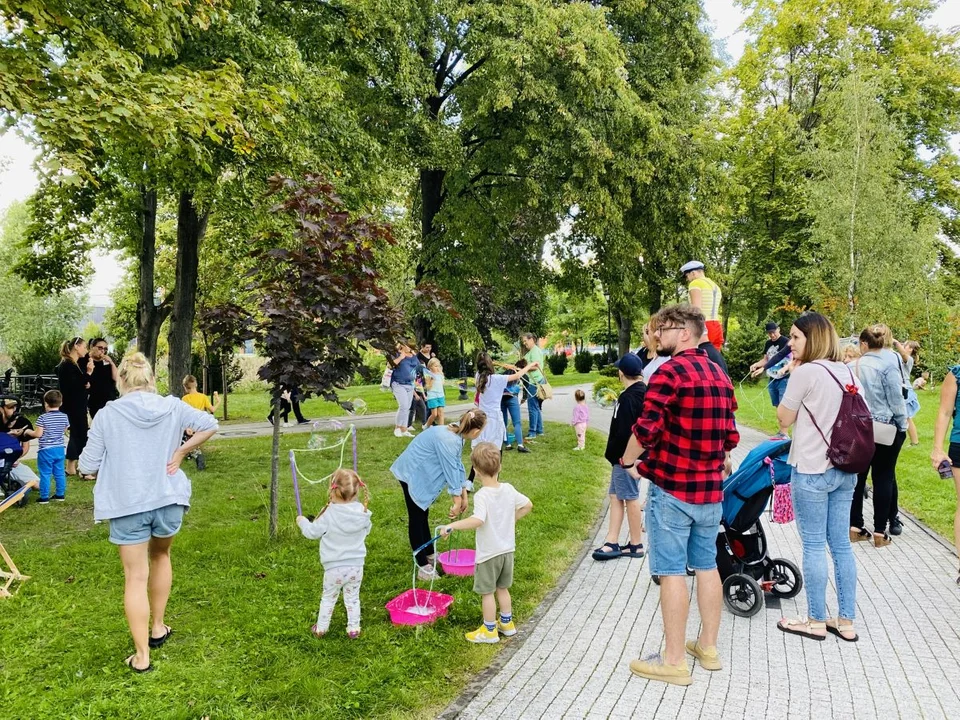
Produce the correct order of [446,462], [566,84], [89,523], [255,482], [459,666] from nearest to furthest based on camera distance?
1. [459,666]
2. [446,462]
3. [89,523]
4. [255,482]
5. [566,84]

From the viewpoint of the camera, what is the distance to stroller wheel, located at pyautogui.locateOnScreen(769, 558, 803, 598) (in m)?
5.01

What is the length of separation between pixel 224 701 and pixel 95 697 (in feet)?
2.47

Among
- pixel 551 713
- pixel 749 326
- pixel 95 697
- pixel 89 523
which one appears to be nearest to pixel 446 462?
pixel 551 713

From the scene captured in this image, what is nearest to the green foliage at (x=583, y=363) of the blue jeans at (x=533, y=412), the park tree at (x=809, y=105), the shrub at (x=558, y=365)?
the shrub at (x=558, y=365)

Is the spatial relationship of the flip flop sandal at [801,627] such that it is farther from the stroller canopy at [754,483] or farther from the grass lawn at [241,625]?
the grass lawn at [241,625]

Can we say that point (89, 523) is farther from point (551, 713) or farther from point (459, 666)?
point (551, 713)

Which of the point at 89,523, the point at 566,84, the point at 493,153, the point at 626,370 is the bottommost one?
the point at 89,523

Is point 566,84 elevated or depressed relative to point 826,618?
elevated

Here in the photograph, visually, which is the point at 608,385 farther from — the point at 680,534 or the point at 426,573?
the point at 680,534

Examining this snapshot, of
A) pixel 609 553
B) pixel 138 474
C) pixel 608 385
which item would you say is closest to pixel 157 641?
pixel 138 474

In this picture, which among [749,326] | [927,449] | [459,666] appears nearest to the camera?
[459,666]

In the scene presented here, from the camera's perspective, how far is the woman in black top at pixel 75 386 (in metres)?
9.07

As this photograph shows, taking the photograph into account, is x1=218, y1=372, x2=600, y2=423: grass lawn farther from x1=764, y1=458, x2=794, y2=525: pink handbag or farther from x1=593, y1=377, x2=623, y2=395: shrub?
x1=764, y1=458, x2=794, y2=525: pink handbag

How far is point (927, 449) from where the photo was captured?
11586 mm
